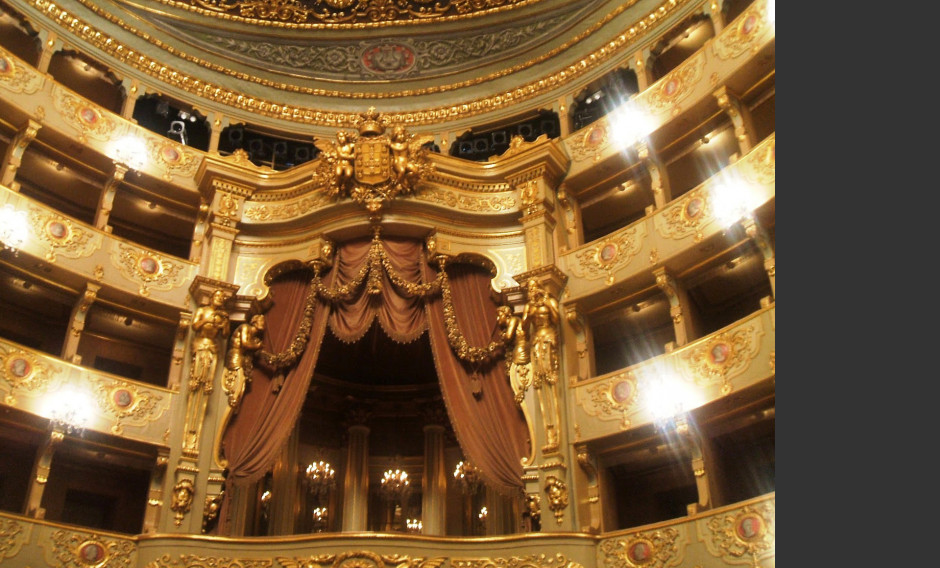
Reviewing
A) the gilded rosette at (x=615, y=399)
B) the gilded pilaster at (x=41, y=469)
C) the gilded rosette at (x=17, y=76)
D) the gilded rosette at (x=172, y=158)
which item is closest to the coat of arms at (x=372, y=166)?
the gilded rosette at (x=172, y=158)

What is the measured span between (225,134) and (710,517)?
12.3 m

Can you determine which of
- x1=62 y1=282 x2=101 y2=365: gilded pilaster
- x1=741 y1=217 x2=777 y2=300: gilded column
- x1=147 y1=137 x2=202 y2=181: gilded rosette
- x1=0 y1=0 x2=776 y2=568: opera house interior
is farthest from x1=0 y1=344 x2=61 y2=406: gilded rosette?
x1=741 y1=217 x2=777 y2=300: gilded column

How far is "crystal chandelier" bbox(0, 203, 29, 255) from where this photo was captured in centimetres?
1307

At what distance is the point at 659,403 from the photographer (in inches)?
493

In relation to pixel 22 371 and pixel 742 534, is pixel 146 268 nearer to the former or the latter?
pixel 22 371

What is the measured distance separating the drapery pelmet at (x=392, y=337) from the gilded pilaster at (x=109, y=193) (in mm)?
3326

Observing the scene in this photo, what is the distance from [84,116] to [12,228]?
281 centimetres

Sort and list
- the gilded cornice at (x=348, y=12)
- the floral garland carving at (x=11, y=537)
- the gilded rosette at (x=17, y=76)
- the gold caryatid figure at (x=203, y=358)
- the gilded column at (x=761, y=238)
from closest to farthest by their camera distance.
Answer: the floral garland carving at (x=11, y=537) → the gilded column at (x=761, y=238) → the gold caryatid figure at (x=203, y=358) → the gilded rosette at (x=17, y=76) → the gilded cornice at (x=348, y=12)

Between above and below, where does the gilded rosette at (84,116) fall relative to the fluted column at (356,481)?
above

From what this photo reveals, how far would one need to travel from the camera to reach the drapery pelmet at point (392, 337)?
527 inches

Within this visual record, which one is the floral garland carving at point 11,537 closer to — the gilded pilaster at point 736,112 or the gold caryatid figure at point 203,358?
the gold caryatid figure at point 203,358

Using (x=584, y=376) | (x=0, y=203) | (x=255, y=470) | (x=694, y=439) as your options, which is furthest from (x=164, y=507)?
(x=694, y=439)

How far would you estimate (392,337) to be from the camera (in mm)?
14320

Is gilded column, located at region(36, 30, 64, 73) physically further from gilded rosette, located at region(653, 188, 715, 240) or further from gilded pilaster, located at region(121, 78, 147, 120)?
gilded rosette, located at region(653, 188, 715, 240)
